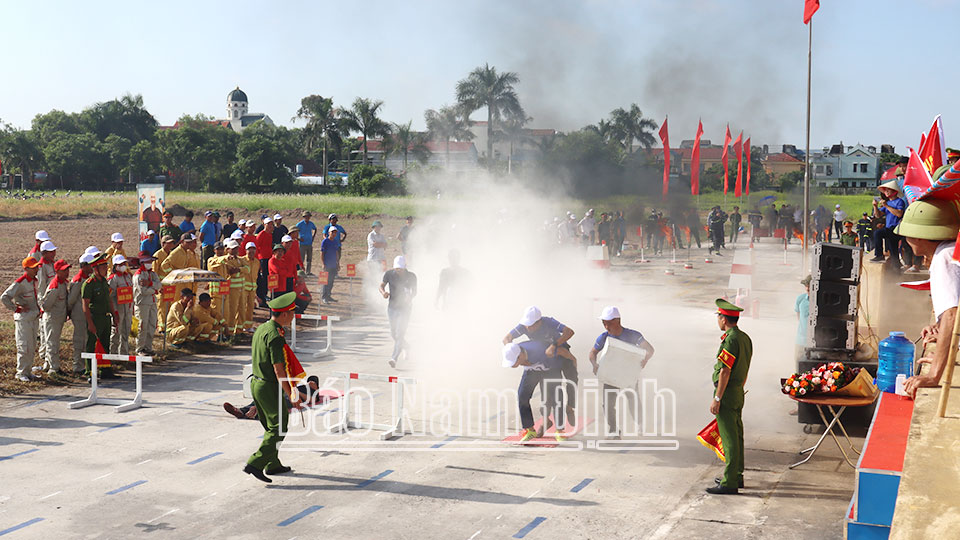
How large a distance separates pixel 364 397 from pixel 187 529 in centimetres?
468

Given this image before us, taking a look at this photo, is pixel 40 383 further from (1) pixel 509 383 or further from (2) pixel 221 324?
(1) pixel 509 383

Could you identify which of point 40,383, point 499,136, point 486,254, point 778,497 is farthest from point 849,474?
point 499,136

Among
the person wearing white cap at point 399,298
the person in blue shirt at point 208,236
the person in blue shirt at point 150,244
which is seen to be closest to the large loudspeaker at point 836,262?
the person wearing white cap at point 399,298

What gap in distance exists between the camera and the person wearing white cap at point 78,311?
40.8 feet

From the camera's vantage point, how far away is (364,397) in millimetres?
11766

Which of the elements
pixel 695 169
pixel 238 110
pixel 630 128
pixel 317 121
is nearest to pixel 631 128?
pixel 630 128

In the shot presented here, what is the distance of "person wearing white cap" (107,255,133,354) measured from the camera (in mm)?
13195

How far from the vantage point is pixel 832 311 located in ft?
34.5

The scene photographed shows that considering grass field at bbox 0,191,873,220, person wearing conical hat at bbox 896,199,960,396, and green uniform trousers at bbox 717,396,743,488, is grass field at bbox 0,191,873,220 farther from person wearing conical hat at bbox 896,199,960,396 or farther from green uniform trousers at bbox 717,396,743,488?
person wearing conical hat at bbox 896,199,960,396

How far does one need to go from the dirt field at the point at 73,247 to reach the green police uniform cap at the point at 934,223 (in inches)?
431

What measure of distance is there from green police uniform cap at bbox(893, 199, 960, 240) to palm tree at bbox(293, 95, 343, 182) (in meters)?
81.8

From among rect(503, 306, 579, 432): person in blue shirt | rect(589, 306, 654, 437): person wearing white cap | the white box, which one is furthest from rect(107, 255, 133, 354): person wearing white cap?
the white box

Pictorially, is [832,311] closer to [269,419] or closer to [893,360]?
[893,360]

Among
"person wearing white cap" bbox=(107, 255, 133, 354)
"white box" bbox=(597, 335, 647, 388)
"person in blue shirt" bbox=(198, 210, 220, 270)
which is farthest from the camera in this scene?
"person in blue shirt" bbox=(198, 210, 220, 270)
